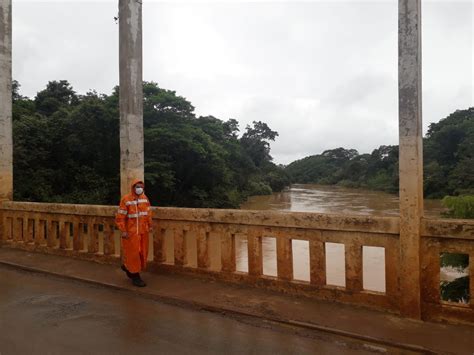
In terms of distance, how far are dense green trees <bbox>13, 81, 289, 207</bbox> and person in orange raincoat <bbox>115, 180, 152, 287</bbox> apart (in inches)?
464

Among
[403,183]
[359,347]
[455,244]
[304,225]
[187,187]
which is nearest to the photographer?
[359,347]

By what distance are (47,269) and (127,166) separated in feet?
5.91

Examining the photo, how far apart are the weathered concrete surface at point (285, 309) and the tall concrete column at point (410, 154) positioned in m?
0.29

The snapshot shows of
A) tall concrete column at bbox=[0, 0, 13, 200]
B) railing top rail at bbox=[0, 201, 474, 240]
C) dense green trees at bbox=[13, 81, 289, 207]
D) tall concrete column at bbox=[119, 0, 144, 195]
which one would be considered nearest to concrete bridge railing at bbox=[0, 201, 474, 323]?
railing top rail at bbox=[0, 201, 474, 240]

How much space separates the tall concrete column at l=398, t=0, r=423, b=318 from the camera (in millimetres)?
3338

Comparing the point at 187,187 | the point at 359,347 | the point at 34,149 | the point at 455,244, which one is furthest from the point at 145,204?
the point at 187,187

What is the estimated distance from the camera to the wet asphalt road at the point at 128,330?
3.01 m

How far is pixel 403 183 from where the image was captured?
3438 millimetres

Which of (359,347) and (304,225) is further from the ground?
(304,225)

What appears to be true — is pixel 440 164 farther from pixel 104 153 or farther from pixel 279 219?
pixel 279 219

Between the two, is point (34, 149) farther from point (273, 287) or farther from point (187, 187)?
point (273, 287)

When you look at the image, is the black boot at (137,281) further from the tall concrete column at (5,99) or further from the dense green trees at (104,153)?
the dense green trees at (104,153)

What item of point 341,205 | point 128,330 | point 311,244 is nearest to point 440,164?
point 341,205

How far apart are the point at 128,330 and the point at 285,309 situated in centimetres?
142
